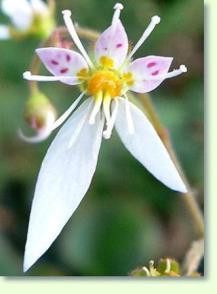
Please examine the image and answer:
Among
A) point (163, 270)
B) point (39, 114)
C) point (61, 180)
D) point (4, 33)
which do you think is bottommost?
point (163, 270)

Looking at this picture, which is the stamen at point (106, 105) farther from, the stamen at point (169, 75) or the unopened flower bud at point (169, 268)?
the unopened flower bud at point (169, 268)

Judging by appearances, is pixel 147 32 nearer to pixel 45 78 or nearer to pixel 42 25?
pixel 45 78

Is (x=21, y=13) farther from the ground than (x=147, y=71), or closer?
farther from the ground

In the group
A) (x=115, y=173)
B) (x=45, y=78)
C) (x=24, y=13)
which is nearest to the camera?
(x=45, y=78)

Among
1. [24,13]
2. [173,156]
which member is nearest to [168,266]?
[173,156]

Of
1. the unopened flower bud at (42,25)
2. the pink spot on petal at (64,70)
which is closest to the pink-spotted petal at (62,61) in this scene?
the pink spot on petal at (64,70)
